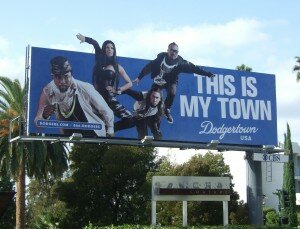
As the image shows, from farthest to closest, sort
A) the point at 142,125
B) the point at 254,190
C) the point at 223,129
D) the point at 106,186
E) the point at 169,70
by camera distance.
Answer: the point at 106,186 < the point at 254,190 < the point at 223,129 < the point at 169,70 < the point at 142,125

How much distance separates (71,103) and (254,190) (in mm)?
9210

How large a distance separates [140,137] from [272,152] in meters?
6.50

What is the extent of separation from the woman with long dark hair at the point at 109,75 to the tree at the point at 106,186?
19.1m

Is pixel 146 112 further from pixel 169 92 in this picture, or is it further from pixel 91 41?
pixel 91 41

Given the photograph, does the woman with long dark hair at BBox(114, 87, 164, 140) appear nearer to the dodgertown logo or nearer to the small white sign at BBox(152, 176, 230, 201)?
the small white sign at BBox(152, 176, 230, 201)

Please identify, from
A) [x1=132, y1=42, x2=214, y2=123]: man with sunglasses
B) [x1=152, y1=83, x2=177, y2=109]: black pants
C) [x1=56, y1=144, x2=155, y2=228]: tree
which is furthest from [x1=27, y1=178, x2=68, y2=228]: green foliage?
[x1=132, y1=42, x2=214, y2=123]: man with sunglasses

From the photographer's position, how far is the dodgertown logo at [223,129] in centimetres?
2491

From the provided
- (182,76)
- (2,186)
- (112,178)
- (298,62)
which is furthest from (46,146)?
(298,62)

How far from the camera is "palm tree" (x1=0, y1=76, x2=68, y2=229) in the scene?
33.2 meters

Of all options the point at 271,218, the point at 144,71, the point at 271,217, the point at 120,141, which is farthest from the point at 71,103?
the point at 271,217

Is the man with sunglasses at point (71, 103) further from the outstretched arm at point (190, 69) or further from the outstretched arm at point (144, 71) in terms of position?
the outstretched arm at point (190, 69)

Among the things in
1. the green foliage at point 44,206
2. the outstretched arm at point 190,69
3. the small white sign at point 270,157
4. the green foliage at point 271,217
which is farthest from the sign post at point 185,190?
the green foliage at point 271,217

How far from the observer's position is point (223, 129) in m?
25.3

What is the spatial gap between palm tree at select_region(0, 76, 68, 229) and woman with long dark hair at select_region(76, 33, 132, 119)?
1005 centimetres
